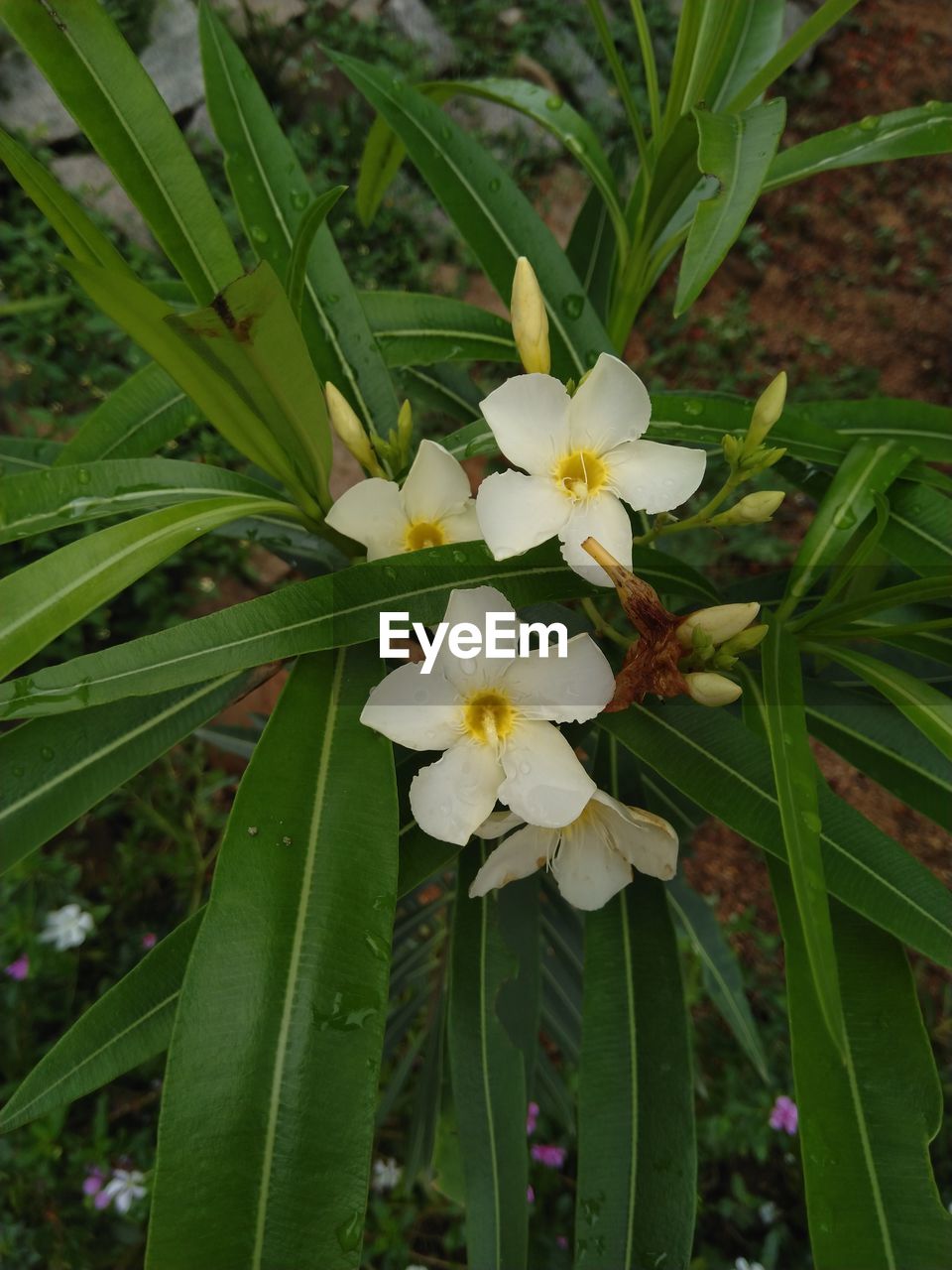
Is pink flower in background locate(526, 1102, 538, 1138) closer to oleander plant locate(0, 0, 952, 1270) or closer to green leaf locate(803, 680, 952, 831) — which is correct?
oleander plant locate(0, 0, 952, 1270)

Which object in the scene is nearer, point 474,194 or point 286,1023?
point 286,1023

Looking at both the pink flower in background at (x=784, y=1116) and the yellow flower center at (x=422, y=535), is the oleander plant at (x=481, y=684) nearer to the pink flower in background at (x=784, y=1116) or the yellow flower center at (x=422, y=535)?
the yellow flower center at (x=422, y=535)

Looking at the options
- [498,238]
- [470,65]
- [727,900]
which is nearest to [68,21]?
[498,238]

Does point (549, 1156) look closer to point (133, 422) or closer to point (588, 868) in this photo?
point (588, 868)

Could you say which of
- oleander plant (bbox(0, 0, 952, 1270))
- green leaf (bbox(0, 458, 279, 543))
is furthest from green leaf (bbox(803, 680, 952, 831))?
green leaf (bbox(0, 458, 279, 543))

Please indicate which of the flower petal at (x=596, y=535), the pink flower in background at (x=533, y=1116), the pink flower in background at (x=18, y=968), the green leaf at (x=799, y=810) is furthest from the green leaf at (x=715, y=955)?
the pink flower in background at (x=18, y=968)

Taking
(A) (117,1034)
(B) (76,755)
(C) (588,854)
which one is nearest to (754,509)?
(C) (588,854)
